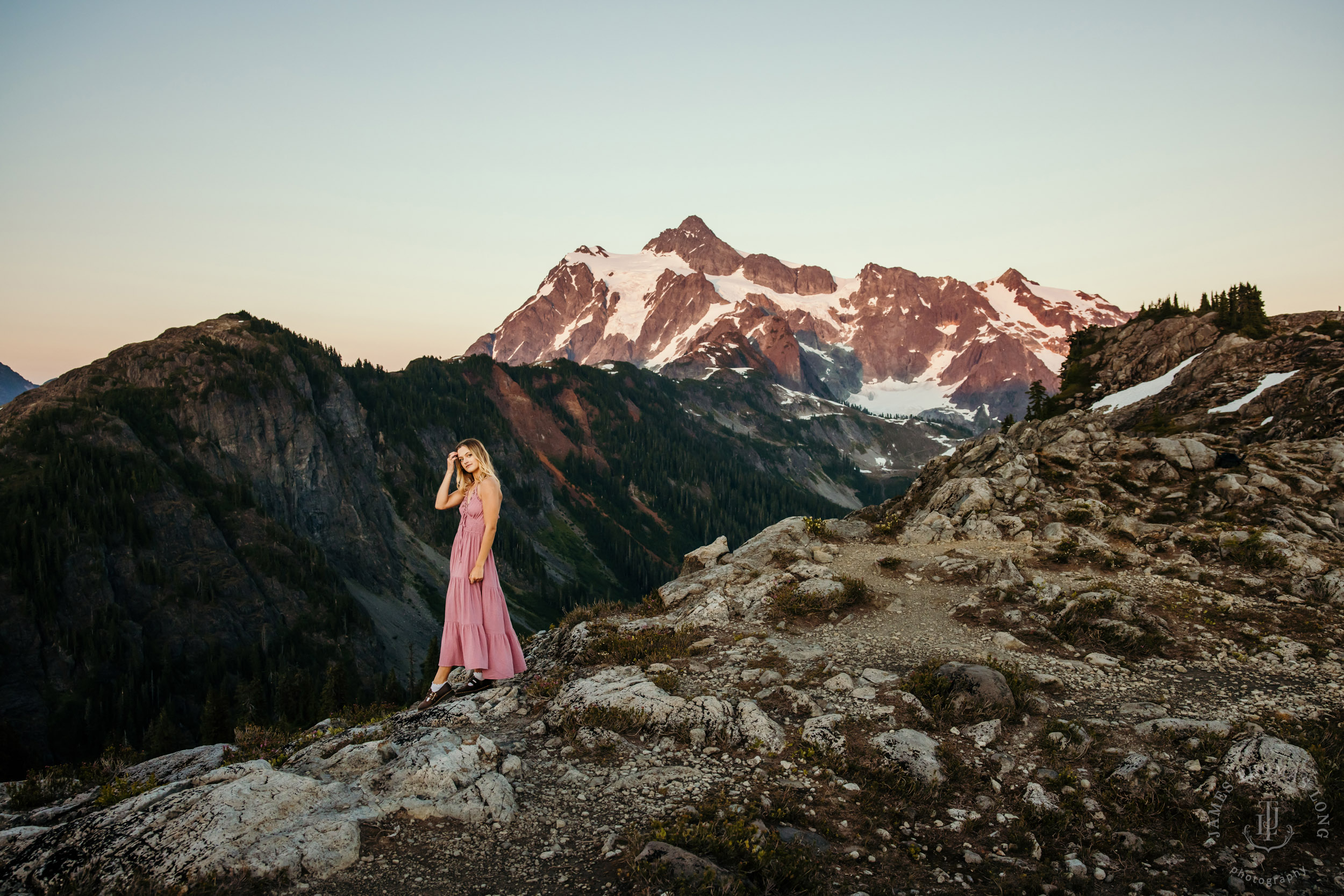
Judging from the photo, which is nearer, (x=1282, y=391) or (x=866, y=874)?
(x=866, y=874)

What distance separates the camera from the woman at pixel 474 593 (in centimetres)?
1323

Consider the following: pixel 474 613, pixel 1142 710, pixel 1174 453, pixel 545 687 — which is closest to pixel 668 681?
pixel 545 687

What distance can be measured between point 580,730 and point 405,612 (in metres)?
152

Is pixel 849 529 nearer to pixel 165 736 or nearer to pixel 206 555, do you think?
pixel 165 736

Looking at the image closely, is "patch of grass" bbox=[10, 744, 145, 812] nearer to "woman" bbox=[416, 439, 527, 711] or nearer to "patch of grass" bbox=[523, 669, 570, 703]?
"woman" bbox=[416, 439, 527, 711]

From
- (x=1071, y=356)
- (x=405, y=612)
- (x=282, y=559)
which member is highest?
(x=1071, y=356)

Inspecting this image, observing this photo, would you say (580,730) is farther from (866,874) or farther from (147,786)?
(147,786)

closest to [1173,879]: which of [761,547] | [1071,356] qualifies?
[761,547]

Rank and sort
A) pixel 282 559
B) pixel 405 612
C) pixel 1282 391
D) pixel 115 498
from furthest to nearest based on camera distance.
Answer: pixel 405 612 → pixel 282 559 → pixel 115 498 → pixel 1282 391

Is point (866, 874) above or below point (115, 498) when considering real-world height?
below

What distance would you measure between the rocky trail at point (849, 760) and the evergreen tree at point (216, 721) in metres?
78.8

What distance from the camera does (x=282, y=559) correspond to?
129 m

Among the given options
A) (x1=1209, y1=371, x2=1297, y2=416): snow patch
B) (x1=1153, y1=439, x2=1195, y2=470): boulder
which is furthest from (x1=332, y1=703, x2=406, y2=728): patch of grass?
(x1=1209, y1=371, x2=1297, y2=416): snow patch

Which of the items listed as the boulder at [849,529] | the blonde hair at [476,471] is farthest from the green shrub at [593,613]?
the boulder at [849,529]
